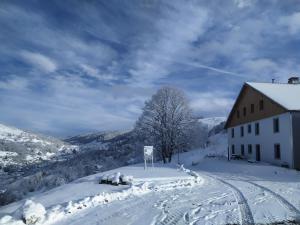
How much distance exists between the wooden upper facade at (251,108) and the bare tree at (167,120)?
19.9 feet

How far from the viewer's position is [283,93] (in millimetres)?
36188

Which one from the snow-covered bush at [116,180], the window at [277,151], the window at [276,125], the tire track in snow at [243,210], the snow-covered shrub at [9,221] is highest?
the window at [276,125]

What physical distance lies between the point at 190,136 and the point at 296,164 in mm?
19493

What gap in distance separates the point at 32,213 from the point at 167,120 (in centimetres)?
3690

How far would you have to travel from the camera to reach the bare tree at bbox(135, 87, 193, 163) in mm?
47219

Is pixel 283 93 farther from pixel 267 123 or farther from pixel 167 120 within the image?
pixel 167 120

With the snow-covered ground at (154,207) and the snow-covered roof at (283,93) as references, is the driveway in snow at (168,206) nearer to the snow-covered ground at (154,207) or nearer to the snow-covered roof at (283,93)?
the snow-covered ground at (154,207)

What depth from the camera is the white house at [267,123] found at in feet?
100

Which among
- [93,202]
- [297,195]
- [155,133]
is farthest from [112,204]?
[155,133]

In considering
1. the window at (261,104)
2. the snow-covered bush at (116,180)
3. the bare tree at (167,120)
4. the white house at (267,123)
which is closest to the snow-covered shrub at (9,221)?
the snow-covered bush at (116,180)

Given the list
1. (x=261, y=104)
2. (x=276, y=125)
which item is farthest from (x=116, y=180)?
(x=261, y=104)

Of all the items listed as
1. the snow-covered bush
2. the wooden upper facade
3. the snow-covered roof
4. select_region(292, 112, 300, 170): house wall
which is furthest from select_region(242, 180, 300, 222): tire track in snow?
the snow-covered roof

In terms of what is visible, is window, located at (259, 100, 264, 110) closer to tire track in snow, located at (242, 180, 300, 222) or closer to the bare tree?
the bare tree

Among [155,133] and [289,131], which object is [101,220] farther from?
[155,133]
